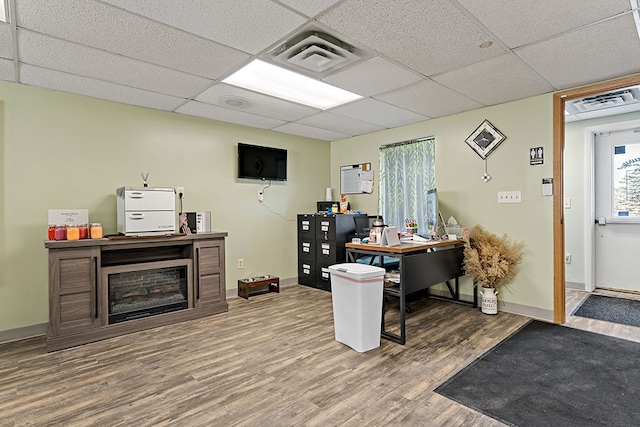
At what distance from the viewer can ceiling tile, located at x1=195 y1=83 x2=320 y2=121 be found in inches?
126

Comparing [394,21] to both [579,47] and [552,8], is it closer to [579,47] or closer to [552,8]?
[552,8]

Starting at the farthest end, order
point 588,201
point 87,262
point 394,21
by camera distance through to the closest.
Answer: point 588,201 → point 87,262 → point 394,21

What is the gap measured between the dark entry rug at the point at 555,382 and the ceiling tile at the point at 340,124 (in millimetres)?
2962

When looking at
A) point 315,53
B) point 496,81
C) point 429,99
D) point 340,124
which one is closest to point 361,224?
point 340,124

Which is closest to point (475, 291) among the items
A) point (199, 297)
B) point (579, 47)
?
point (579, 47)

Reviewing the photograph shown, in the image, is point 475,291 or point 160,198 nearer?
point 160,198

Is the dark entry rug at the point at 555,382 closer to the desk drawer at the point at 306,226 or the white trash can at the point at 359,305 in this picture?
the white trash can at the point at 359,305

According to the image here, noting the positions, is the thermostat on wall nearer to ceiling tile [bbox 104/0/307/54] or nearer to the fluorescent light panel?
the fluorescent light panel

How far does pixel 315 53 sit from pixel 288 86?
854 mm

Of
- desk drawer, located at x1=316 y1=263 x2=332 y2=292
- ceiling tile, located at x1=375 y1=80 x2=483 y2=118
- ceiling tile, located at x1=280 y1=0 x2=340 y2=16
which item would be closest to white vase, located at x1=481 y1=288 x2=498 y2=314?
desk drawer, located at x1=316 y1=263 x2=332 y2=292

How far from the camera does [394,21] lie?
2.05m

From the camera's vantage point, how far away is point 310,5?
1.89m

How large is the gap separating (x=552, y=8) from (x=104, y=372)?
371 centimetres

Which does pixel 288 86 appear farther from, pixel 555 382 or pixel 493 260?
pixel 555 382
